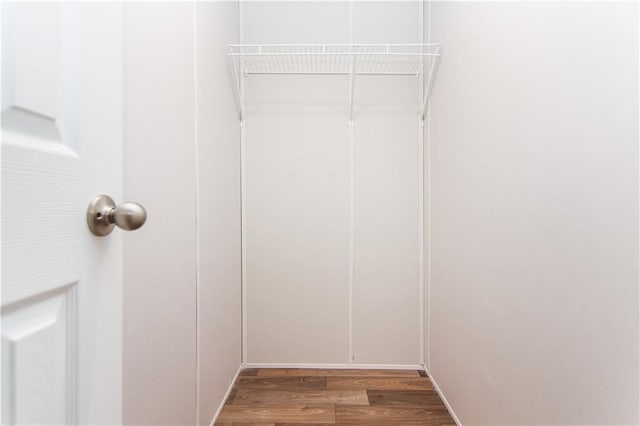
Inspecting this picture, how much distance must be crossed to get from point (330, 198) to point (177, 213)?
1.11m

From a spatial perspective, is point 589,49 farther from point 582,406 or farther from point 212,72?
point 212,72

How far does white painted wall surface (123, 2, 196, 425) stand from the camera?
36.8 inches

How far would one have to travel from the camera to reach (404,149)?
2174mm

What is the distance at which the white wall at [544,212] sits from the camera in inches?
29.4

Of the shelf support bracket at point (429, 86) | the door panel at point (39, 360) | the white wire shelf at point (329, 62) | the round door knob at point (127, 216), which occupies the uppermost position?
the white wire shelf at point (329, 62)

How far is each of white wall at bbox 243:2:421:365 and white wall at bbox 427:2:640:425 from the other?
0.51m

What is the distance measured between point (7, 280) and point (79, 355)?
0.16 meters

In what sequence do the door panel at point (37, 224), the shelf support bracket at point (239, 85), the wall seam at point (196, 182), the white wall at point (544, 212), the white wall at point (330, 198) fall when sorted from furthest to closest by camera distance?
1. the white wall at point (330, 198)
2. the shelf support bracket at point (239, 85)
3. the wall seam at point (196, 182)
4. the white wall at point (544, 212)
5. the door panel at point (37, 224)

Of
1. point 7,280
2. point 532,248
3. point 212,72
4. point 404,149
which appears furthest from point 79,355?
point 404,149

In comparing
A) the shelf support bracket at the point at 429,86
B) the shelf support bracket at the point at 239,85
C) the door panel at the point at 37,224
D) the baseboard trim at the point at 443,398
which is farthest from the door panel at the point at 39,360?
the shelf support bracket at the point at 429,86

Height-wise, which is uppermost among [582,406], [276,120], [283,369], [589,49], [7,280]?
[276,120]

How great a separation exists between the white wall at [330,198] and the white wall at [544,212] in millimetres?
509

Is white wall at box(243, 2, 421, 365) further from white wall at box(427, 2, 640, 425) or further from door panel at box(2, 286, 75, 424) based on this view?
door panel at box(2, 286, 75, 424)

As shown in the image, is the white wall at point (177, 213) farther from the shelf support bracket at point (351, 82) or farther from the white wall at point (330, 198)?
the shelf support bracket at point (351, 82)
